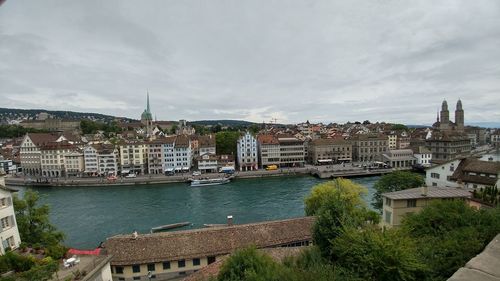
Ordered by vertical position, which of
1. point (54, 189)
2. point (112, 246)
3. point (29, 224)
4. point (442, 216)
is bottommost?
point (54, 189)

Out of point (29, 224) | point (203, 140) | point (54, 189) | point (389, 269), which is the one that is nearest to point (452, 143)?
point (203, 140)

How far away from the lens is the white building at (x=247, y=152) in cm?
5944

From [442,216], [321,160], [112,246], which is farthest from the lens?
[321,160]

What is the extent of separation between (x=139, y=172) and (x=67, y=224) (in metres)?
30.7

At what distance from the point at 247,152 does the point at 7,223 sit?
161 ft

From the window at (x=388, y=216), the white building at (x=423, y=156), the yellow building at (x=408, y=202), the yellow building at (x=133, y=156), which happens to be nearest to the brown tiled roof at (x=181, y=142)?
the yellow building at (x=133, y=156)

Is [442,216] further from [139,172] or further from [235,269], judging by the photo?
[139,172]

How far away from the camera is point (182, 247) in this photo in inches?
571

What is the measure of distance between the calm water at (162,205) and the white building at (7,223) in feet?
36.1

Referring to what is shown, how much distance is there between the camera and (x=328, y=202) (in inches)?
459

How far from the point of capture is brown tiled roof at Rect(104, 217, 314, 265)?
13969mm

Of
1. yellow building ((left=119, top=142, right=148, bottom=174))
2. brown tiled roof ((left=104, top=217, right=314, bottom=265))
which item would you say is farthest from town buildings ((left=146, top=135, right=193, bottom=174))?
brown tiled roof ((left=104, top=217, right=314, bottom=265))

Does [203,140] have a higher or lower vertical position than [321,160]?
higher

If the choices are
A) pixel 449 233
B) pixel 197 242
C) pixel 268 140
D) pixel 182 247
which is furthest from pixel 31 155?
pixel 449 233
